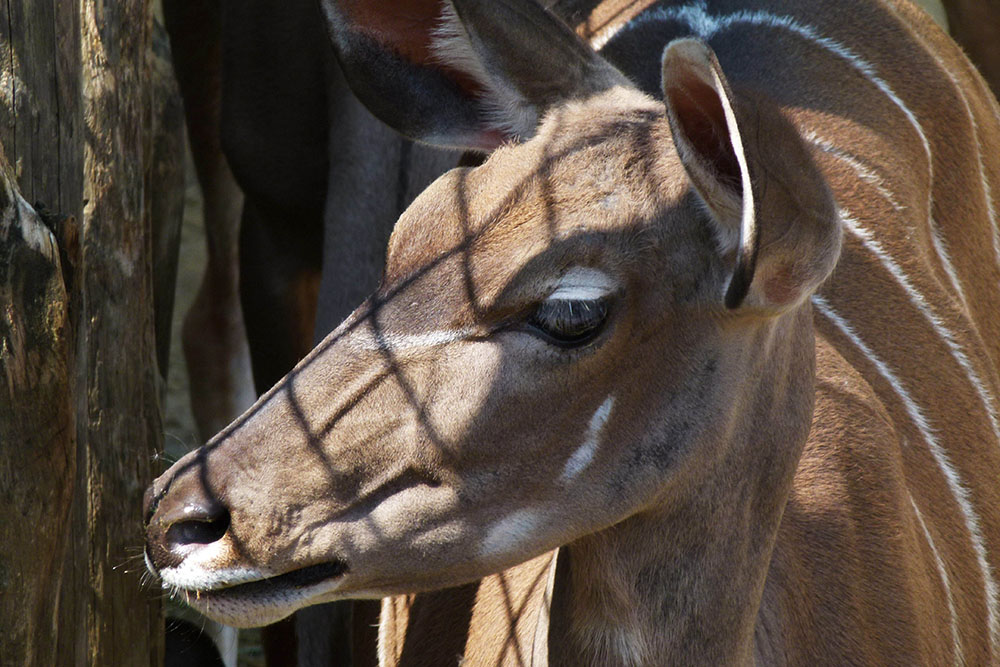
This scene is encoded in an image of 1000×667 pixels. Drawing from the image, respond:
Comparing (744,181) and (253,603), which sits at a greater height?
(744,181)

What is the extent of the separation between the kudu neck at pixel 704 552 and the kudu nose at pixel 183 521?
515 millimetres

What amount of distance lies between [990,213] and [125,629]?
206 centimetres

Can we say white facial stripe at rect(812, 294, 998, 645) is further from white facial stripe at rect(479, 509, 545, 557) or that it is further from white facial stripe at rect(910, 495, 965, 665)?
white facial stripe at rect(479, 509, 545, 557)

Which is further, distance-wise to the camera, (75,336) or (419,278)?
(75,336)

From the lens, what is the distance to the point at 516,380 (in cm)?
170

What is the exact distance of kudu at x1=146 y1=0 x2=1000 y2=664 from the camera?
1687mm

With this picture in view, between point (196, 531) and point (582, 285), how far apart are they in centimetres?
59

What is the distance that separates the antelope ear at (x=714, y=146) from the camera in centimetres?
154

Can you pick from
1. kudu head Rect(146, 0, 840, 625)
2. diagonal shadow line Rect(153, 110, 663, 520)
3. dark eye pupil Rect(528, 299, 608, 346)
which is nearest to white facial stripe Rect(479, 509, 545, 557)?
kudu head Rect(146, 0, 840, 625)

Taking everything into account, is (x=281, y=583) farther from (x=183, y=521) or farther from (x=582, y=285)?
(x=582, y=285)

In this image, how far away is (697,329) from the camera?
175 centimetres

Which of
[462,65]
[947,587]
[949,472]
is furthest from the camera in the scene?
[949,472]

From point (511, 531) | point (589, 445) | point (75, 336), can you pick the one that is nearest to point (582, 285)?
point (589, 445)

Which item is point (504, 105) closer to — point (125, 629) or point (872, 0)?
point (125, 629)
